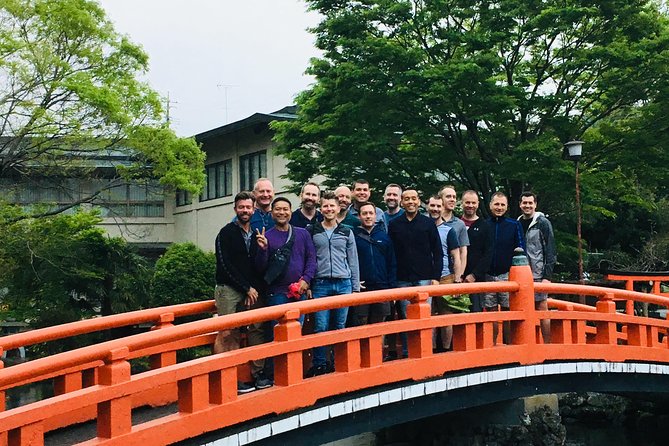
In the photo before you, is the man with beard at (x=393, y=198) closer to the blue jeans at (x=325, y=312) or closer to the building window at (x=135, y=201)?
the blue jeans at (x=325, y=312)

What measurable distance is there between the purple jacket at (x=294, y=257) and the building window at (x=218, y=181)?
72.1ft

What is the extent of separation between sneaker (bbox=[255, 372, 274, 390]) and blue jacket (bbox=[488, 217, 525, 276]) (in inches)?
119

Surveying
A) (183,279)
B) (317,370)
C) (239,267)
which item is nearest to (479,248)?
(317,370)

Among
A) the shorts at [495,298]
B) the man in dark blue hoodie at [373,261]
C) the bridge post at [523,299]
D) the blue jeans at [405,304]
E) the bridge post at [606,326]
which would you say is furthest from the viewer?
the bridge post at [606,326]

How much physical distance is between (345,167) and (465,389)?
10.5 m

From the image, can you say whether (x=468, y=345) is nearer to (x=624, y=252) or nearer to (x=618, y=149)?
(x=618, y=149)

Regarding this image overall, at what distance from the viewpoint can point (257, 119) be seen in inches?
1009

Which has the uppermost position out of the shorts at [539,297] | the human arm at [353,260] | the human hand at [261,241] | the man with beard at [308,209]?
the man with beard at [308,209]

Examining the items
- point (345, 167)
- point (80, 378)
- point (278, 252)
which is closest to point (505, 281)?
point (278, 252)

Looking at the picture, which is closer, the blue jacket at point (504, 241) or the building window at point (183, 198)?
the blue jacket at point (504, 241)

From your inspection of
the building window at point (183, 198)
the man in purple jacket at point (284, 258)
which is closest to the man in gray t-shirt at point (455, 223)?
the man in purple jacket at point (284, 258)

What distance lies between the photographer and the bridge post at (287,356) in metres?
6.41

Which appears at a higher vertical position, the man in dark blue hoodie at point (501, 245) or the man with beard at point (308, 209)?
the man with beard at point (308, 209)

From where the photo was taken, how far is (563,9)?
17.0 meters
